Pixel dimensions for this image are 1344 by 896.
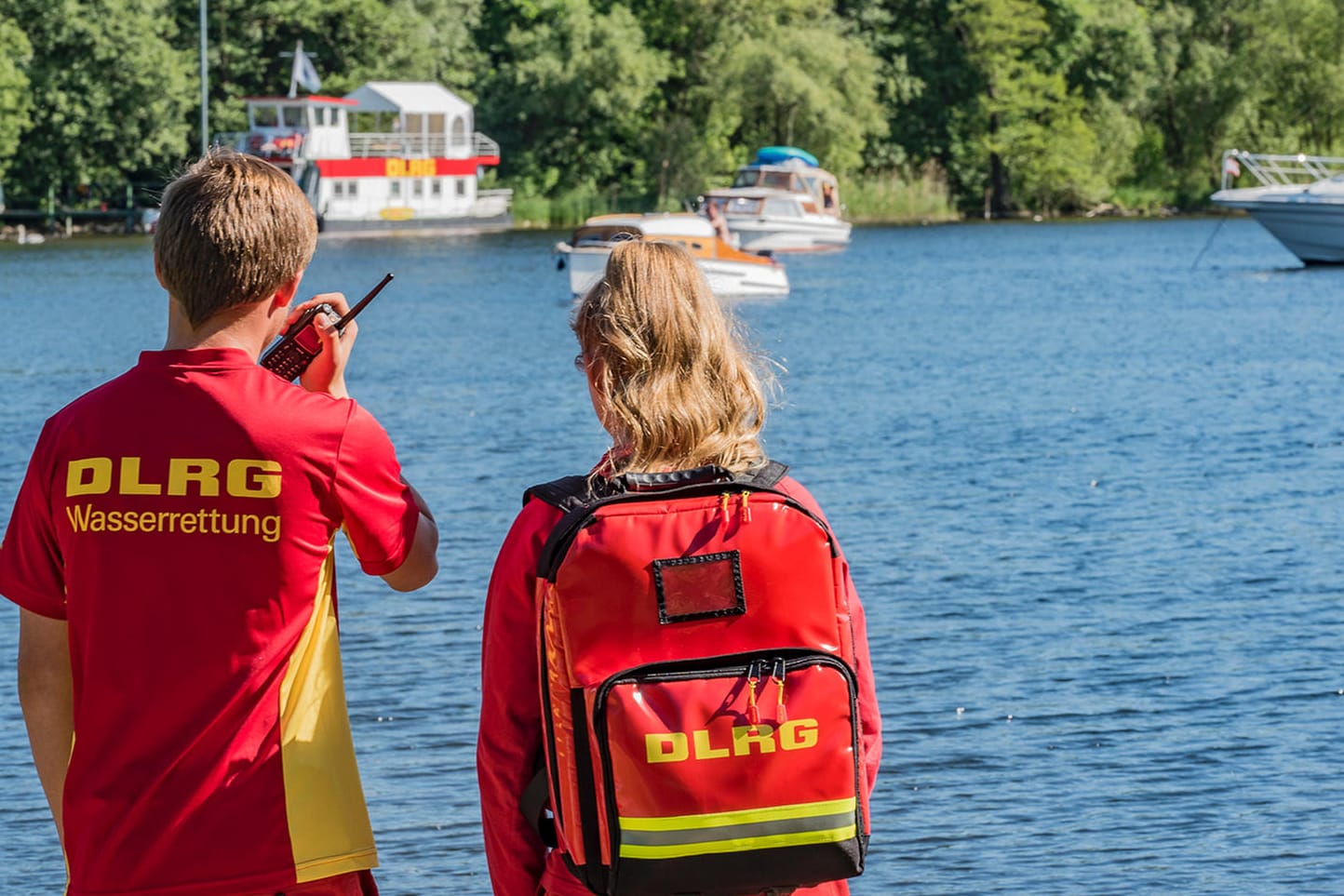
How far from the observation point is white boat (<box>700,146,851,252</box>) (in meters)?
52.1

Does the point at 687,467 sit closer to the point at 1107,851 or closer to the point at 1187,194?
the point at 1107,851

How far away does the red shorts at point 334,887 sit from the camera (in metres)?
2.86

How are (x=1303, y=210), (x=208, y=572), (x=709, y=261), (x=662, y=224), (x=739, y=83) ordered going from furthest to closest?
(x=739, y=83) < (x=1303, y=210) < (x=662, y=224) < (x=709, y=261) < (x=208, y=572)

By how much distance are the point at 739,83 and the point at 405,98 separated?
38.3ft

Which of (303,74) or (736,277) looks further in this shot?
(303,74)

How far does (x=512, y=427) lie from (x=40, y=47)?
1812 inches

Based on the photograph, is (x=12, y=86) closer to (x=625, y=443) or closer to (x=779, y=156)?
(x=779, y=156)

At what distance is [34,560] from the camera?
2.97 meters

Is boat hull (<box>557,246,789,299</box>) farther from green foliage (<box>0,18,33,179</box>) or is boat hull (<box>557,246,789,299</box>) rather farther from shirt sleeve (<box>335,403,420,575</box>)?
shirt sleeve (<box>335,403,420,575</box>)

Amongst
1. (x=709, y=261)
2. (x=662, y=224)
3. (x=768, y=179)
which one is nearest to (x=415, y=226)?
(x=768, y=179)

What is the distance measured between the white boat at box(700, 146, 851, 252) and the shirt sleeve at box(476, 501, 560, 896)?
4678 centimetres

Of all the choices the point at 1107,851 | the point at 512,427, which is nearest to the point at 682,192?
the point at 512,427

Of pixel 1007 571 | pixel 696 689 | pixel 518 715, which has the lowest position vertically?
pixel 1007 571

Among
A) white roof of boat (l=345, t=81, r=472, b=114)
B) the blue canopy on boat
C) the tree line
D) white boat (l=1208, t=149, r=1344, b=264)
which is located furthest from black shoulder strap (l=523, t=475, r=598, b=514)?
white roof of boat (l=345, t=81, r=472, b=114)
